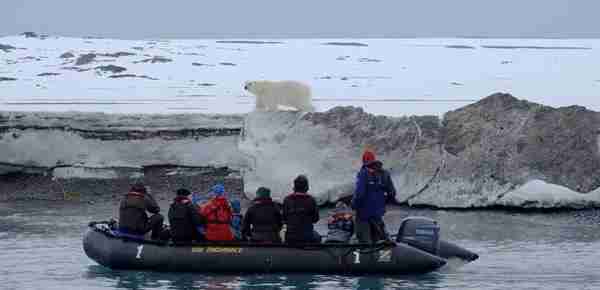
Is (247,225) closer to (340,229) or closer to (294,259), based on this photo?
(294,259)

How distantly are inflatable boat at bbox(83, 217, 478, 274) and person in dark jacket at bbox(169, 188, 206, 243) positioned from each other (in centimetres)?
14

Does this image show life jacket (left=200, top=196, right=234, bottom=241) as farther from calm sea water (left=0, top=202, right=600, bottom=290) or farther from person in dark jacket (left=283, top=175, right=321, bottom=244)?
person in dark jacket (left=283, top=175, right=321, bottom=244)

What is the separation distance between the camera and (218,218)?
43.0ft

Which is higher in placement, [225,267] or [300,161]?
[300,161]

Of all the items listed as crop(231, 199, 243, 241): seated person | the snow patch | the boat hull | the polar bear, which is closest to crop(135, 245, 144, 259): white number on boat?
the boat hull

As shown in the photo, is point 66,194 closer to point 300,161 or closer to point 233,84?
point 300,161

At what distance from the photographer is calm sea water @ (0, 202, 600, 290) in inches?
490

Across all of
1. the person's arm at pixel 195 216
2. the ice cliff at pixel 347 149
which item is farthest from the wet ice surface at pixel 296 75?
the person's arm at pixel 195 216

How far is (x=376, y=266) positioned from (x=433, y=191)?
474cm

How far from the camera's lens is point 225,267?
13.0 metres

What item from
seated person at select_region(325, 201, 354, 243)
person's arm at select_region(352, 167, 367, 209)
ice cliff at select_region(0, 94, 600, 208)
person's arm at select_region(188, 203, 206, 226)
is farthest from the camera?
ice cliff at select_region(0, 94, 600, 208)

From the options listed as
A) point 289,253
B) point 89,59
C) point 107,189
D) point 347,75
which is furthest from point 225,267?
point 89,59

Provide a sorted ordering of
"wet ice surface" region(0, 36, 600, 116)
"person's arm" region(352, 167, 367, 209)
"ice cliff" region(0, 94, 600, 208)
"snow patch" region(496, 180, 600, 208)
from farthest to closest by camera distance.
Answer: "wet ice surface" region(0, 36, 600, 116) → "ice cliff" region(0, 94, 600, 208) → "snow patch" region(496, 180, 600, 208) → "person's arm" region(352, 167, 367, 209)

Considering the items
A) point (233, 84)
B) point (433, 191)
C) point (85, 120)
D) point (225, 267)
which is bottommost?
point (225, 267)
